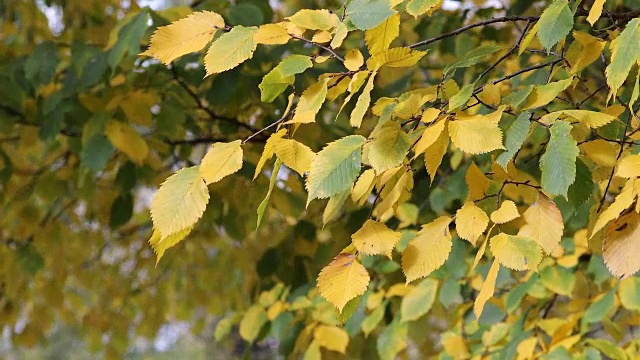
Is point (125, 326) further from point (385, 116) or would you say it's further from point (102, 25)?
point (385, 116)

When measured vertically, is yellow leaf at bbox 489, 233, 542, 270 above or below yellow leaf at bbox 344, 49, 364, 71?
below

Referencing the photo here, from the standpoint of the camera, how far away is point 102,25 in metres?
2.53

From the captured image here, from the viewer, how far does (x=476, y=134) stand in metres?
0.81

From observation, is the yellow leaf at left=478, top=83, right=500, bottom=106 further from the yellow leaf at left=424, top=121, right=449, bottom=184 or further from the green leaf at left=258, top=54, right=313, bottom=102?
the green leaf at left=258, top=54, right=313, bottom=102

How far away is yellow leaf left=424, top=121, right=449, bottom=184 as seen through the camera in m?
0.86

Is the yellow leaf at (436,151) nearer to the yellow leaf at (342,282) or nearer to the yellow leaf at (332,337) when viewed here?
the yellow leaf at (342,282)

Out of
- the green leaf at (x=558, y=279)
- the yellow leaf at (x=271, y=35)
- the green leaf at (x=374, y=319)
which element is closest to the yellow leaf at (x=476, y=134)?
the yellow leaf at (x=271, y=35)

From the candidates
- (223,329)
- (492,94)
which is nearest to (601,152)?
(492,94)

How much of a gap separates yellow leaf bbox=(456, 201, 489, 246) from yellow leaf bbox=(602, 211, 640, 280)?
13 centimetres

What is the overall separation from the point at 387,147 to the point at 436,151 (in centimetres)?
6

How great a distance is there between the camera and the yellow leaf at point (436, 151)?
86 centimetres

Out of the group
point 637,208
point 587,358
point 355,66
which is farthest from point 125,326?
point 637,208

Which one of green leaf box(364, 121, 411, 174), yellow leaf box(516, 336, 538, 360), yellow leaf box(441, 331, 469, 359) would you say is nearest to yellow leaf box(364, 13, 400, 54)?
green leaf box(364, 121, 411, 174)

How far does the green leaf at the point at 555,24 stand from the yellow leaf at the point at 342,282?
0.32 metres
